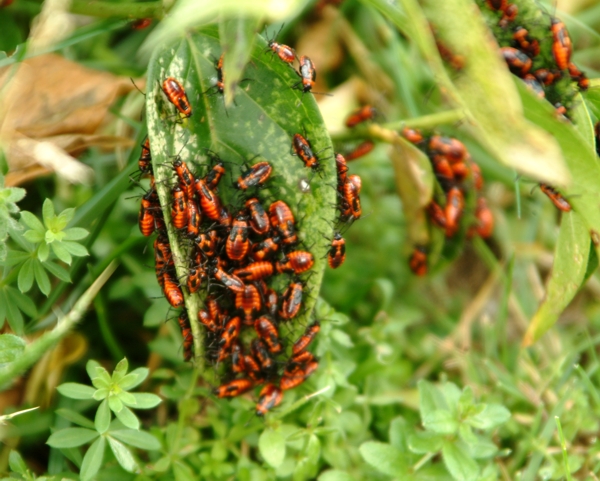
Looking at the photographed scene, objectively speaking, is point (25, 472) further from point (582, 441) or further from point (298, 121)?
point (582, 441)

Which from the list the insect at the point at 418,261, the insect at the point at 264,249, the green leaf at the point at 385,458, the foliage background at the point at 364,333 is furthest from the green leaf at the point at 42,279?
the insect at the point at 418,261

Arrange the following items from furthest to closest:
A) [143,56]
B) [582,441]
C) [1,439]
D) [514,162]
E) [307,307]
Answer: [143,56] → [582,441] → [1,439] → [307,307] → [514,162]

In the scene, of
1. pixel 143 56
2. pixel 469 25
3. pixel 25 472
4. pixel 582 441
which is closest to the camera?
pixel 469 25

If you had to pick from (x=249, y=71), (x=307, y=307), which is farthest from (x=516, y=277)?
(x=249, y=71)

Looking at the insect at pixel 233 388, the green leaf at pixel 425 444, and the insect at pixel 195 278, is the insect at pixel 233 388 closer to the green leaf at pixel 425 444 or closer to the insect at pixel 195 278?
the insect at pixel 195 278

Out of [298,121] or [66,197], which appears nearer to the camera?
[298,121]

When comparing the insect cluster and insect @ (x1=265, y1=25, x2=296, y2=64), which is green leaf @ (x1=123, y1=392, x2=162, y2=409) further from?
insect @ (x1=265, y1=25, x2=296, y2=64)

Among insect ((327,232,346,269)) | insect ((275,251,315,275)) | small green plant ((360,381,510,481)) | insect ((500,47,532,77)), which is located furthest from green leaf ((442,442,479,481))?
insect ((500,47,532,77))

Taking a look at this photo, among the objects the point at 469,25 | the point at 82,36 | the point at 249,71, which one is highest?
the point at 469,25
